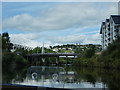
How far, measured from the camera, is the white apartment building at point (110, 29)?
2242cm

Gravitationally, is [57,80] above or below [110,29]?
below

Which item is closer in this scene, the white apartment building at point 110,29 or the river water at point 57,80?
the river water at point 57,80

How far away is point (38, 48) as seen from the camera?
3189cm

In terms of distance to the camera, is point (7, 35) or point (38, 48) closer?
point (7, 35)

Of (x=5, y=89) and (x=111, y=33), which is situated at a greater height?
(x=111, y=33)

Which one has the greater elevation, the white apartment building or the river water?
the white apartment building

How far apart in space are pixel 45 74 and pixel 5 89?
371 centimetres

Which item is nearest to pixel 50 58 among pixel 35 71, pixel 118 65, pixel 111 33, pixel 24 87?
pixel 111 33

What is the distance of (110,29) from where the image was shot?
81.3 ft

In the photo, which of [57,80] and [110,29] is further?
[110,29]

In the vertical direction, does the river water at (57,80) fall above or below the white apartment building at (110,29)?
below

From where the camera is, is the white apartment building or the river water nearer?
the river water

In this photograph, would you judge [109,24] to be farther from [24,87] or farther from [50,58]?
[24,87]

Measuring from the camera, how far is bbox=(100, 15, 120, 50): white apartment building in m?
22.4
